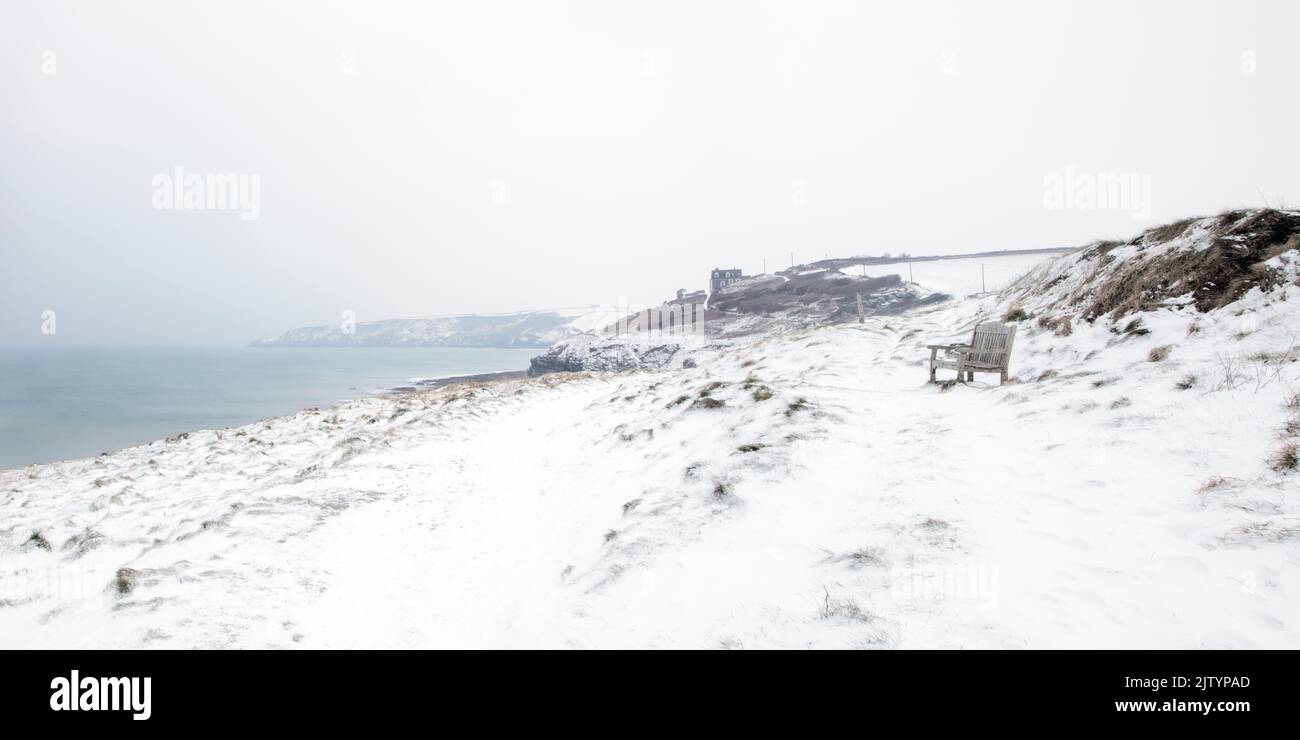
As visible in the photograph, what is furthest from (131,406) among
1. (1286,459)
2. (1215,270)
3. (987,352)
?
(1215,270)

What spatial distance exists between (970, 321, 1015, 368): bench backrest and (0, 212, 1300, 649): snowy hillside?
55 centimetres

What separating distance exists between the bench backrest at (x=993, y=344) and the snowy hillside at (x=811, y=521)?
55 centimetres

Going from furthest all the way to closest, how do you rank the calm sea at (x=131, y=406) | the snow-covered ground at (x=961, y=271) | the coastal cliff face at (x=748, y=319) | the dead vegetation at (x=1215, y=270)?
the snow-covered ground at (x=961, y=271), the coastal cliff face at (x=748, y=319), the calm sea at (x=131, y=406), the dead vegetation at (x=1215, y=270)

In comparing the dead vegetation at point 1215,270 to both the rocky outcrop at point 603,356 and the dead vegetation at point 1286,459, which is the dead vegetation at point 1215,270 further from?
the rocky outcrop at point 603,356

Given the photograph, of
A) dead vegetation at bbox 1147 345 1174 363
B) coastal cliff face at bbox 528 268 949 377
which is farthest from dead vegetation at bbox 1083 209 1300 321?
coastal cliff face at bbox 528 268 949 377

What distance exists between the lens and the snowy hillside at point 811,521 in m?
3.66

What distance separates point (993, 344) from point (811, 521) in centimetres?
715

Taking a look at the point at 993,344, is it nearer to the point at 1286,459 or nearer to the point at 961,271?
the point at 1286,459

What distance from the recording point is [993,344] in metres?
10.1

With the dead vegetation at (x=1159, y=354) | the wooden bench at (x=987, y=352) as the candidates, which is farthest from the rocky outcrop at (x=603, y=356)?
the dead vegetation at (x=1159, y=354)

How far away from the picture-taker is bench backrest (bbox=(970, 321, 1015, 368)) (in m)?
9.85
